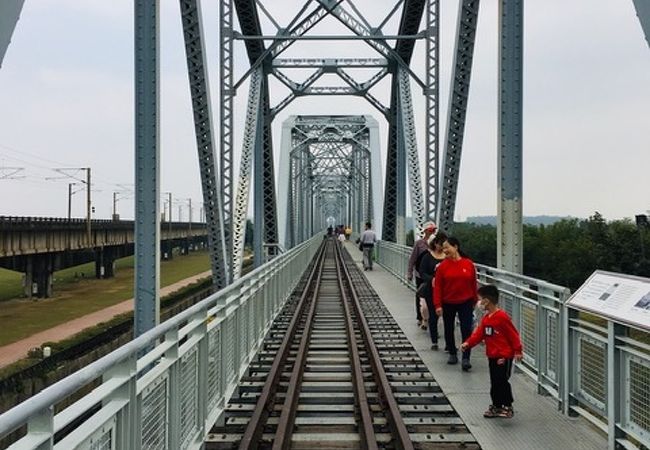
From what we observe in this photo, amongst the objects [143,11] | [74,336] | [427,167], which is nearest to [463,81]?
[427,167]

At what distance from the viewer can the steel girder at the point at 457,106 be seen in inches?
459

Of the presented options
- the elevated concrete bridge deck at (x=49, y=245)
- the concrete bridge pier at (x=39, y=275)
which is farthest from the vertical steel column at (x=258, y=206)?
the concrete bridge pier at (x=39, y=275)

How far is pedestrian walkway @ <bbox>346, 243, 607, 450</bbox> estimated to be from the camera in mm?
5180

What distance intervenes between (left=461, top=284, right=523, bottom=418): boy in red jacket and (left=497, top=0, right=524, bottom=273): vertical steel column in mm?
2972

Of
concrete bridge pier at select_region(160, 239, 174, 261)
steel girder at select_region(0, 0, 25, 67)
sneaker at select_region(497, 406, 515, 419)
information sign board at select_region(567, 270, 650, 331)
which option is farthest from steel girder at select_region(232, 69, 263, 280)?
concrete bridge pier at select_region(160, 239, 174, 261)

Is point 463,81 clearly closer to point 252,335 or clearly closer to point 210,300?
point 252,335

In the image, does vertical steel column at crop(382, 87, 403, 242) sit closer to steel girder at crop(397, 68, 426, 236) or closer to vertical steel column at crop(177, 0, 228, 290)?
steel girder at crop(397, 68, 426, 236)

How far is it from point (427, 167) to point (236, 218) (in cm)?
471

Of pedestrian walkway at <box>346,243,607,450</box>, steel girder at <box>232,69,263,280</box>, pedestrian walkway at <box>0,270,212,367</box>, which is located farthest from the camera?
pedestrian walkway at <box>0,270,212,367</box>

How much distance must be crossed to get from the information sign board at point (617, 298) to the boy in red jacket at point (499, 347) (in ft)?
1.82

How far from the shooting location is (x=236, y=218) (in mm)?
16672

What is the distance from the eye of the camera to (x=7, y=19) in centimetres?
389

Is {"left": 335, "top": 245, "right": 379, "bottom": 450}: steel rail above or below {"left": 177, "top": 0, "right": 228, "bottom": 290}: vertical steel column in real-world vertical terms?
below

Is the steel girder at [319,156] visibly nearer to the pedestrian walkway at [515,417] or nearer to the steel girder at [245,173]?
the steel girder at [245,173]
